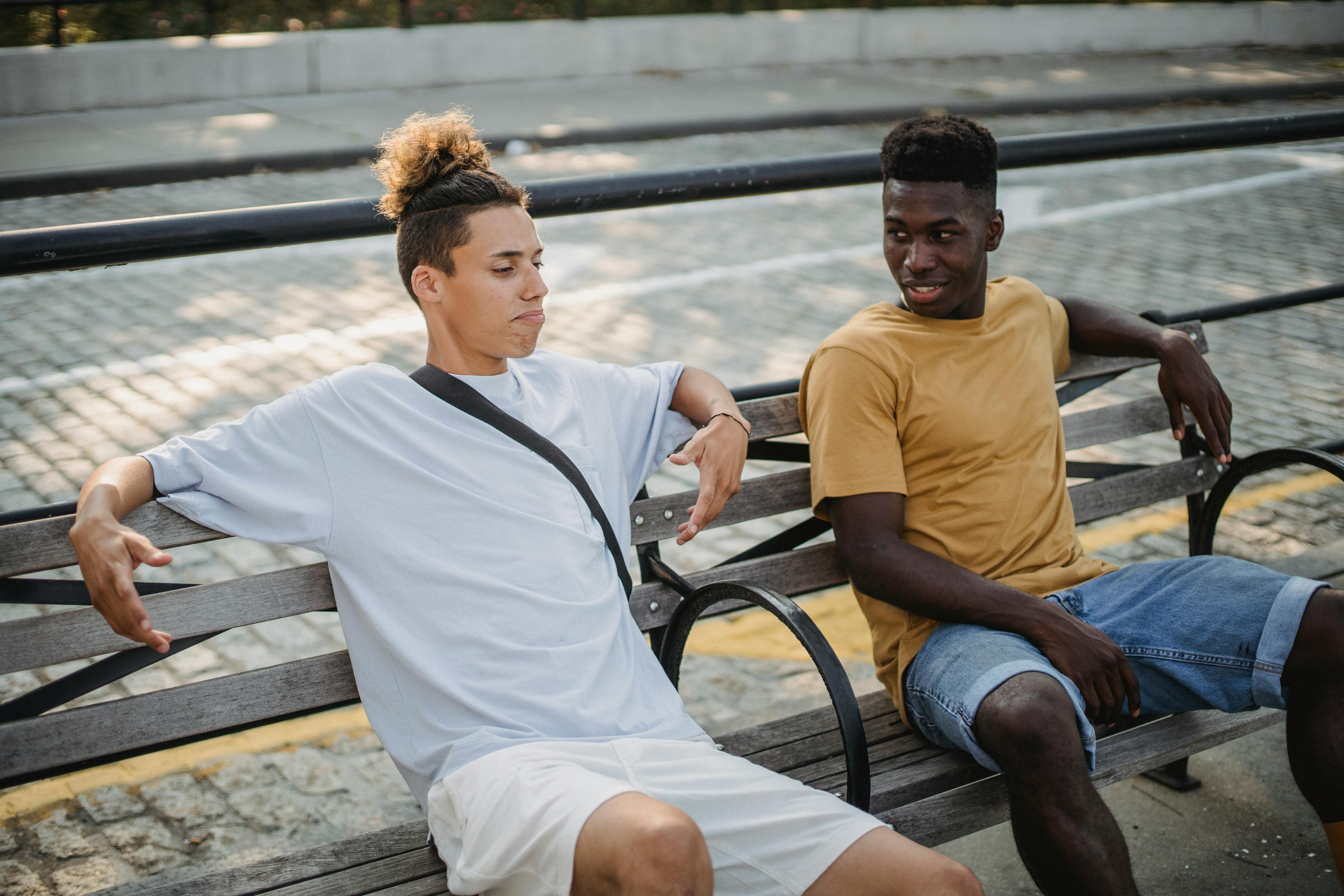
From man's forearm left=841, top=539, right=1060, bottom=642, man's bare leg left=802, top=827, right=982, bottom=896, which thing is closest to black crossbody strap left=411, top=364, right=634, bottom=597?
man's forearm left=841, top=539, right=1060, bottom=642

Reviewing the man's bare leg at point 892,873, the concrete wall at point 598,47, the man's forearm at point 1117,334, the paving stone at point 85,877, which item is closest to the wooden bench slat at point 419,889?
the man's bare leg at point 892,873

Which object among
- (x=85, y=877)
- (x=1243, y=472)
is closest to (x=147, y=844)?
(x=85, y=877)

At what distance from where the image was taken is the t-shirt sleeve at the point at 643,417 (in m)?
2.76

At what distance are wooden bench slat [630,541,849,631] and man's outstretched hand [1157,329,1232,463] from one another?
1028 millimetres

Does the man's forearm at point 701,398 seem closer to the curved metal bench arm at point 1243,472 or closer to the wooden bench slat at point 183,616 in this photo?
the wooden bench slat at point 183,616

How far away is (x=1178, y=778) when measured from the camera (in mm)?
3369

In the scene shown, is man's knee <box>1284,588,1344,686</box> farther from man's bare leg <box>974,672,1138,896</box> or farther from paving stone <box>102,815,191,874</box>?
paving stone <box>102,815,191,874</box>

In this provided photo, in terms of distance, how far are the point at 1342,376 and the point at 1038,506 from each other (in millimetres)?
4679

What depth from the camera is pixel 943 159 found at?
2938 mm

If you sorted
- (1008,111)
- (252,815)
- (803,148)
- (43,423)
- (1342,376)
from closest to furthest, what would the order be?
(252,815) < (43,423) < (1342,376) < (803,148) < (1008,111)

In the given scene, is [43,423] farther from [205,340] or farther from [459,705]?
[459,705]

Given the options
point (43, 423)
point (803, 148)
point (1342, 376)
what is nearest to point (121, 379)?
point (43, 423)

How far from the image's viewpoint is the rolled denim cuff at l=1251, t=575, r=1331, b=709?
2.65 meters

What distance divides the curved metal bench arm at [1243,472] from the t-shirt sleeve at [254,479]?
231cm
